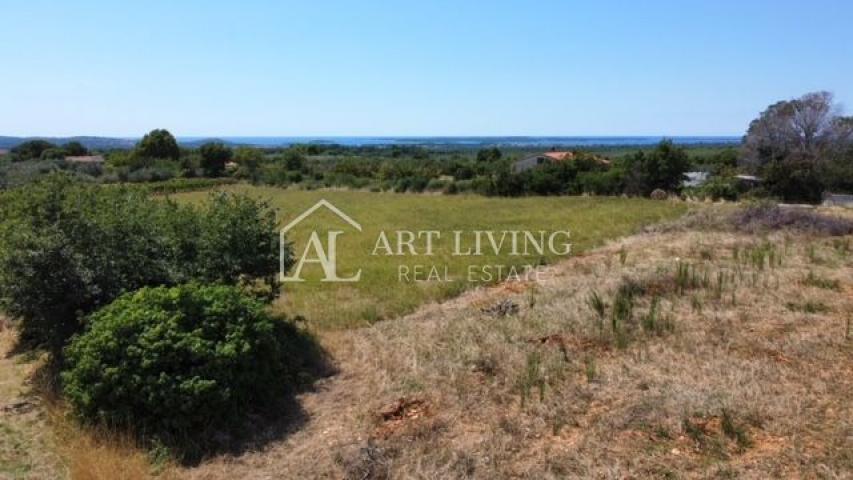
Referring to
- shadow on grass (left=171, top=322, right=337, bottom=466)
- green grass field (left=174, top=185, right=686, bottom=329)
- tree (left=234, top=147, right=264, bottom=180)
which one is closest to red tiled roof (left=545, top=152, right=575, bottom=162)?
green grass field (left=174, top=185, right=686, bottom=329)

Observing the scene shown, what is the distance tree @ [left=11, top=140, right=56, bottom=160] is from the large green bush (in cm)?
7755

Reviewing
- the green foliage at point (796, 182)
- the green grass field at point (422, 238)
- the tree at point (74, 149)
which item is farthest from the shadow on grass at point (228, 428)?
the tree at point (74, 149)

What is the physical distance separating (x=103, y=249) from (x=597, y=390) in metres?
5.19

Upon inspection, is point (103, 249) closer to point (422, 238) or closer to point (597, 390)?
point (597, 390)

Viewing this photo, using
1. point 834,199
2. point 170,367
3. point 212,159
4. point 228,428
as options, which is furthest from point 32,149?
point 228,428

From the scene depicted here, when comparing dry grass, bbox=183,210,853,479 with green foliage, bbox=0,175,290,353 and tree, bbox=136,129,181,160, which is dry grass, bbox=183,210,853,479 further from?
tree, bbox=136,129,181,160

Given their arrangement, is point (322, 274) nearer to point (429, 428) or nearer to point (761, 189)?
point (429, 428)

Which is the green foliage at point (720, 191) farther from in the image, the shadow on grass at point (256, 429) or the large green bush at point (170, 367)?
the large green bush at point (170, 367)

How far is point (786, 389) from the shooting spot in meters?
4.58

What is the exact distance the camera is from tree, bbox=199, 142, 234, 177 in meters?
56.7

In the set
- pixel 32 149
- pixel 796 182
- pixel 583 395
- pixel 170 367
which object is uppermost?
pixel 32 149

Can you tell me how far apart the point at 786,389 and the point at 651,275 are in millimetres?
3817

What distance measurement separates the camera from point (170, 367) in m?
4.81

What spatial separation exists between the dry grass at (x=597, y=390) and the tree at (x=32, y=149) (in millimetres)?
78367
